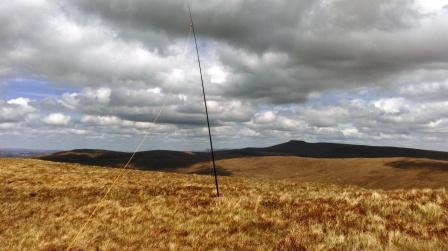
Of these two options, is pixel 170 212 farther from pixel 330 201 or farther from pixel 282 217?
pixel 330 201

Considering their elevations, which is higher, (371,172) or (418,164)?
(418,164)

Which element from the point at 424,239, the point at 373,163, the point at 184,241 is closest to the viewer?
the point at 424,239

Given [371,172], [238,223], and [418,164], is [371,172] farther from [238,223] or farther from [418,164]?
[238,223]

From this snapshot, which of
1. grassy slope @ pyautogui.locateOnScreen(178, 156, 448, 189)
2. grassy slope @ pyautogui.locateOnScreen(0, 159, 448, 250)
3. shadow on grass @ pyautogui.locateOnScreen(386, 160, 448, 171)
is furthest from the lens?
shadow on grass @ pyautogui.locateOnScreen(386, 160, 448, 171)

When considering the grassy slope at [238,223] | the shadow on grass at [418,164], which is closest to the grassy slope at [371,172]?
the shadow on grass at [418,164]

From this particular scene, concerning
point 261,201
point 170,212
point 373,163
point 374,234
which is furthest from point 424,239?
point 373,163

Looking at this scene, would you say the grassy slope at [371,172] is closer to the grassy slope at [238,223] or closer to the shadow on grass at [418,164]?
the shadow on grass at [418,164]

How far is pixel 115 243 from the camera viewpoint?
13.5 metres

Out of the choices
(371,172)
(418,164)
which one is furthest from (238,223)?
(418,164)

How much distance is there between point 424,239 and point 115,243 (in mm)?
9029

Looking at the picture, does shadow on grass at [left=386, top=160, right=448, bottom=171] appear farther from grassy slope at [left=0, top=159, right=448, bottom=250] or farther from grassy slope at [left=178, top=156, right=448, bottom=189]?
grassy slope at [left=0, top=159, right=448, bottom=250]

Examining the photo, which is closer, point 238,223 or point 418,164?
point 238,223

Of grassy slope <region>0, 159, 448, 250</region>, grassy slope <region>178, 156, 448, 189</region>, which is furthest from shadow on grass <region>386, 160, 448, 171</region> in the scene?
grassy slope <region>0, 159, 448, 250</region>

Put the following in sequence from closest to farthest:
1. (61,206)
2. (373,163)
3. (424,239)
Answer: (424,239) < (61,206) < (373,163)
